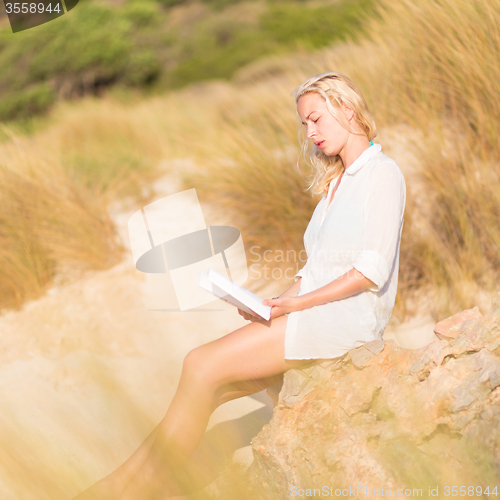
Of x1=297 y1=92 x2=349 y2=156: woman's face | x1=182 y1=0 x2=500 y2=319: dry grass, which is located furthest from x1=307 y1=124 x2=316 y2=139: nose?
x1=182 y1=0 x2=500 y2=319: dry grass

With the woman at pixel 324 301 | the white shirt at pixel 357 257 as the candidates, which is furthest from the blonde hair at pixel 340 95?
the white shirt at pixel 357 257

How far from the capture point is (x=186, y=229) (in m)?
4.38

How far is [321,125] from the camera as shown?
66.8 inches

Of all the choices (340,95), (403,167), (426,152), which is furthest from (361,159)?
(403,167)

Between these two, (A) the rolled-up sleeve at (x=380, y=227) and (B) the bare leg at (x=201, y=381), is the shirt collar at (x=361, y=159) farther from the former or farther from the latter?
(B) the bare leg at (x=201, y=381)

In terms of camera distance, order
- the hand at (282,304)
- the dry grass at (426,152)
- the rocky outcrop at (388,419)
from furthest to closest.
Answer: the dry grass at (426,152), the hand at (282,304), the rocky outcrop at (388,419)

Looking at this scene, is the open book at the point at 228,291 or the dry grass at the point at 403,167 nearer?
the open book at the point at 228,291

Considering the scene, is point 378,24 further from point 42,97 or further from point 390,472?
point 42,97

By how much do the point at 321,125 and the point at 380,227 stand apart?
1.40ft

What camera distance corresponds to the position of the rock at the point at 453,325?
1.61m

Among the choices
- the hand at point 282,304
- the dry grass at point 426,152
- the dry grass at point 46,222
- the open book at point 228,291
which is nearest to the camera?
the open book at point 228,291

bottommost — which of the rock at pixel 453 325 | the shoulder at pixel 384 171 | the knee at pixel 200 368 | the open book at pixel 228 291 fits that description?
the rock at pixel 453 325

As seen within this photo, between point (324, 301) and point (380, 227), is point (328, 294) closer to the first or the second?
point (324, 301)

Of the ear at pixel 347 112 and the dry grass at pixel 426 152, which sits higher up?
the ear at pixel 347 112
